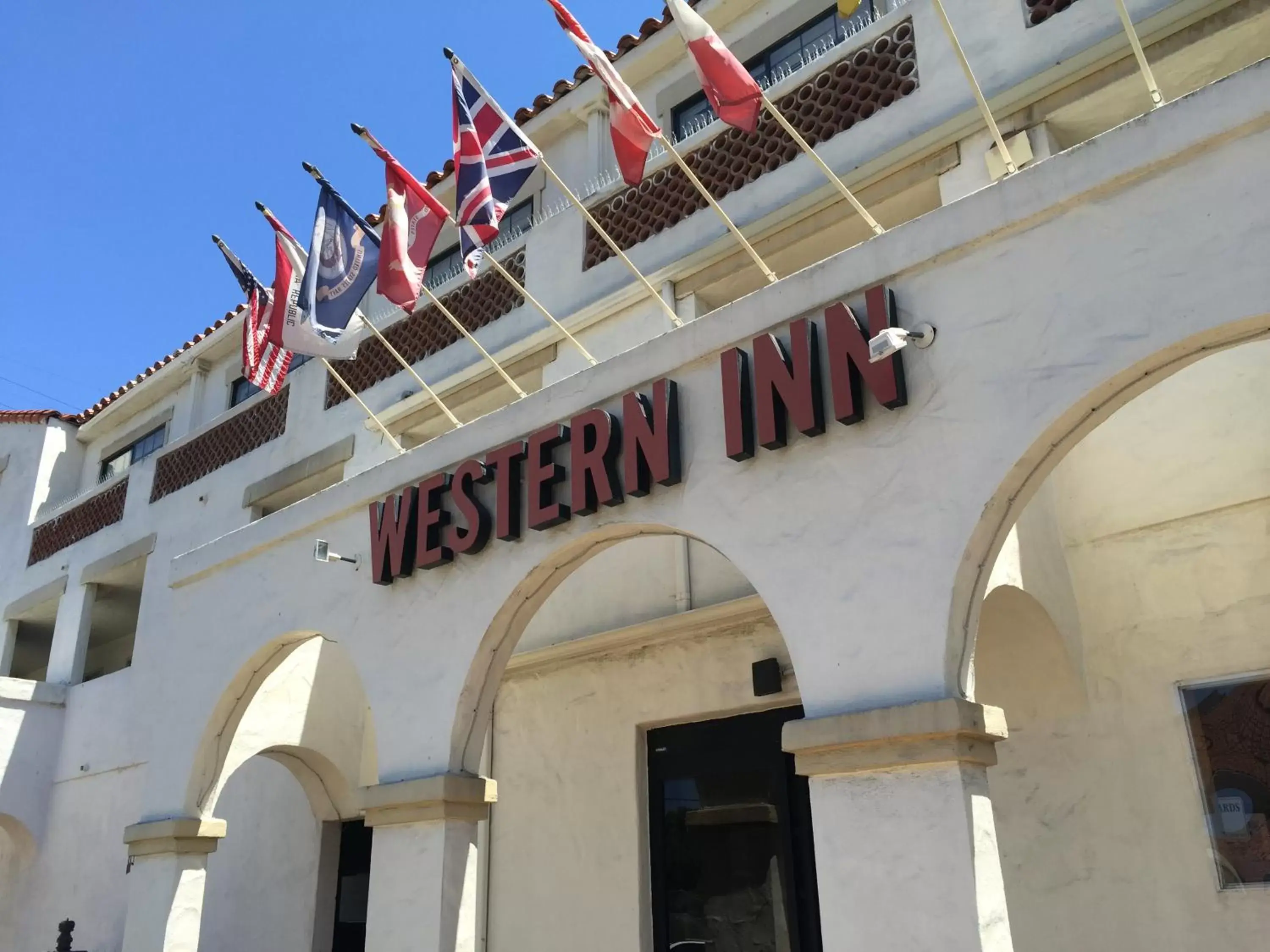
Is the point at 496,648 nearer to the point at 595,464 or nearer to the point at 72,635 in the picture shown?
the point at 595,464

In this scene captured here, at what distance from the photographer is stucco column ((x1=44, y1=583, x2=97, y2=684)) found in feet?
56.1

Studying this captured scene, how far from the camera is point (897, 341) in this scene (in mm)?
5516

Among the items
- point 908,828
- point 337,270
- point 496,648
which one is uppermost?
point 337,270

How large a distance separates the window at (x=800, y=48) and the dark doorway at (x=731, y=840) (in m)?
6.09

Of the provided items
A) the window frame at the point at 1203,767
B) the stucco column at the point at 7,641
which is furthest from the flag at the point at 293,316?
the stucco column at the point at 7,641

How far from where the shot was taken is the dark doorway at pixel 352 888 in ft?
40.9

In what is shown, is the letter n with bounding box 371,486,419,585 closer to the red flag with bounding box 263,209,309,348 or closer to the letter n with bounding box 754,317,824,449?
the red flag with bounding box 263,209,309,348

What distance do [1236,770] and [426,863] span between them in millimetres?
5244

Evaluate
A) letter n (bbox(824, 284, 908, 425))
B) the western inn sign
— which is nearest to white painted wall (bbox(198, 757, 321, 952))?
the western inn sign

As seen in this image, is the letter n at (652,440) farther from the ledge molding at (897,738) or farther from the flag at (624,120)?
the ledge molding at (897,738)

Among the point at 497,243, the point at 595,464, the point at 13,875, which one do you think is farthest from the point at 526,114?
the point at 13,875

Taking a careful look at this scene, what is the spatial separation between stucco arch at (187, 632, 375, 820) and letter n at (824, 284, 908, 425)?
5.79 metres

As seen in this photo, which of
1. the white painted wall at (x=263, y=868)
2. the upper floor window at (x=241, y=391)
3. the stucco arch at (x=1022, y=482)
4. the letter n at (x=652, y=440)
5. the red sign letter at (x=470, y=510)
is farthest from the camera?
the upper floor window at (x=241, y=391)

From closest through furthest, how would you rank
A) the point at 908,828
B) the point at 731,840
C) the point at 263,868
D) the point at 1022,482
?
1. the point at 908,828
2. the point at 1022,482
3. the point at 731,840
4. the point at 263,868
